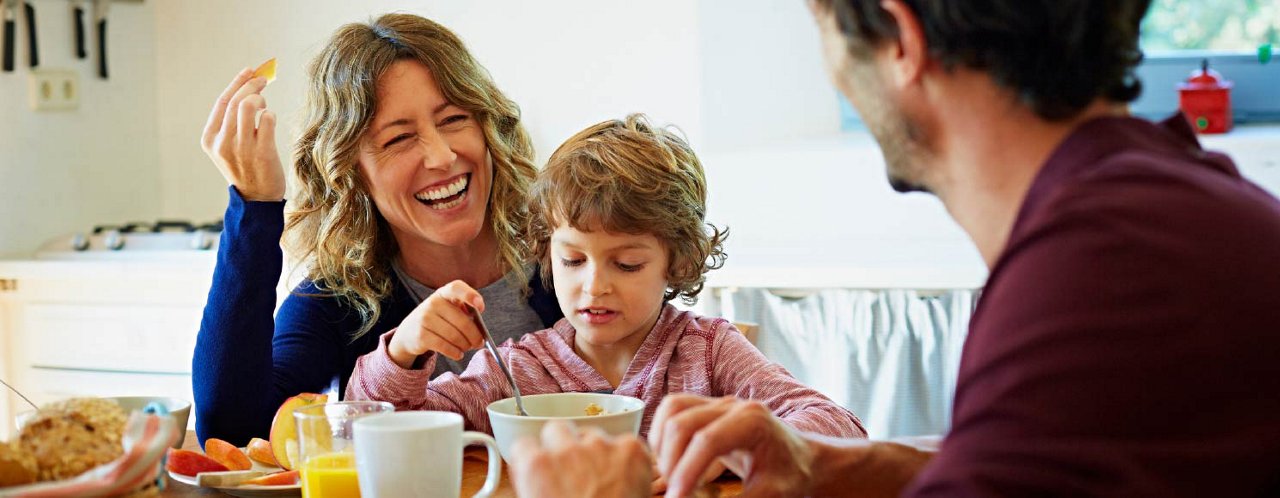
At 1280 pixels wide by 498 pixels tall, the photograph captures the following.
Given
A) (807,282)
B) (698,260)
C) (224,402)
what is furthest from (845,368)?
(224,402)

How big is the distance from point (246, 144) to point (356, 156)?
23 centimetres

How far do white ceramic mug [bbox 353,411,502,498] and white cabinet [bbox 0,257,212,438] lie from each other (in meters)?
2.24

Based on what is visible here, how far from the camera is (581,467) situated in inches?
37.4

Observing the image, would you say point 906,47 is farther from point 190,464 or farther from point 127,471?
point 190,464

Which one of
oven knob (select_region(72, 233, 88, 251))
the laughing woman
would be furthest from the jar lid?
oven knob (select_region(72, 233, 88, 251))

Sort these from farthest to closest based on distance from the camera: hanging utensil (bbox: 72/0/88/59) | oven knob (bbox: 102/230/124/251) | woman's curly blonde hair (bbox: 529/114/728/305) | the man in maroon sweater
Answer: hanging utensil (bbox: 72/0/88/59)
oven knob (bbox: 102/230/124/251)
woman's curly blonde hair (bbox: 529/114/728/305)
the man in maroon sweater

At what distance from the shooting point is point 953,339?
2.68m

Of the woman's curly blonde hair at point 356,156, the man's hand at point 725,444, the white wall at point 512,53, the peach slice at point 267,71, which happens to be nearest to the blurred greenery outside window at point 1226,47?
the white wall at point 512,53

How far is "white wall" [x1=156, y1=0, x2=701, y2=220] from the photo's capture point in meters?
3.16

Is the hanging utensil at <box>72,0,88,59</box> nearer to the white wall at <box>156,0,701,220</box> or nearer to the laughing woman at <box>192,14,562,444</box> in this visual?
the white wall at <box>156,0,701,220</box>

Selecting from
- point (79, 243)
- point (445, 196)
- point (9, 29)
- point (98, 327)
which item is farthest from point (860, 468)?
point (9, 29)

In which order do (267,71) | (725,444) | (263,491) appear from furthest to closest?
(267,71)
(263,491)
(725,444)

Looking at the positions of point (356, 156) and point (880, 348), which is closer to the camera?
point (356, 156)

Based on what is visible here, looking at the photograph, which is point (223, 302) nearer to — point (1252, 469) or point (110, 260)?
point (1252, 469)
